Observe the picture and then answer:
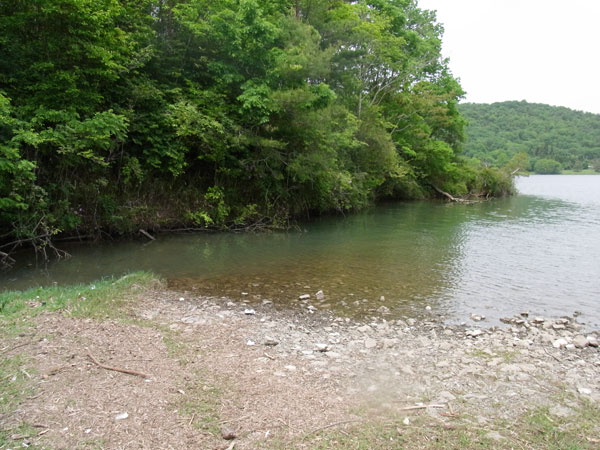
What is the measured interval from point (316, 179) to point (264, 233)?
13.6 ft

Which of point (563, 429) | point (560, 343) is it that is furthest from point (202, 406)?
point (560, 343)

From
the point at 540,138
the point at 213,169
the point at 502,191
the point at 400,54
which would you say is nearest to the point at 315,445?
the point at 213,169

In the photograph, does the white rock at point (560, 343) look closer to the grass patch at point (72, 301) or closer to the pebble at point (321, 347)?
the pebble at point (321, 347)

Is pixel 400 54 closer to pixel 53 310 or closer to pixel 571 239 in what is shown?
pixel 571 239

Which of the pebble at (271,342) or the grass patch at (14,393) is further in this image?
the pebble at (271,342)

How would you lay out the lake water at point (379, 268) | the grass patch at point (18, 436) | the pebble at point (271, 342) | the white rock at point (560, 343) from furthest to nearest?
the lake water at point (379, 268) → the white rock at point (560, 343) → the pebble at point (271, 342) → the grass patch at point (18, 436)

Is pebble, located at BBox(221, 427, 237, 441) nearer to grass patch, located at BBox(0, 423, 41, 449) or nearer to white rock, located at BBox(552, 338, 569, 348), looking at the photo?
grass patch, located at BBox(0, 423, 41, 449)

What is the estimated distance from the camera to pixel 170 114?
15391mm

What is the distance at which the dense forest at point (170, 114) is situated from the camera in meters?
12.1

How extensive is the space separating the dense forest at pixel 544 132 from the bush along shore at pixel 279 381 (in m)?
85.7

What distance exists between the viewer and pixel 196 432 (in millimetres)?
3941

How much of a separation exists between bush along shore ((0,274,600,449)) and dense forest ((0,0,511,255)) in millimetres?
6388

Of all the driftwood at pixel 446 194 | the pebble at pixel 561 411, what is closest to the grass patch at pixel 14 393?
the pebble at pixel 561 411

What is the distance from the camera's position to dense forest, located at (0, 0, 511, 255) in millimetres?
12148
